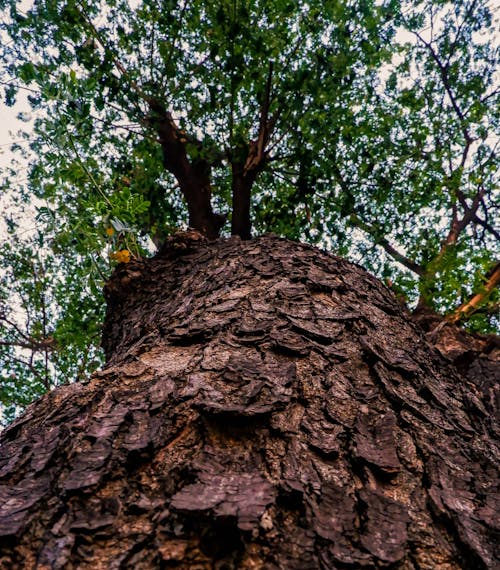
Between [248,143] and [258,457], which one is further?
[248,143]

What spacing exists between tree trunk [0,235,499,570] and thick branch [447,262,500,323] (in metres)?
3.26

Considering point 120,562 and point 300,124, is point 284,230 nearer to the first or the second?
point 300,124

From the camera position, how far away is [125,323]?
2734 mm

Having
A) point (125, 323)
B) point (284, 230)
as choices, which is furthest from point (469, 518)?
point (284, 230)

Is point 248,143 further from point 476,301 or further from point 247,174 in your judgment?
point 476,301

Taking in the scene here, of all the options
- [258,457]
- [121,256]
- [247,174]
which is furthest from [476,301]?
[258,457]

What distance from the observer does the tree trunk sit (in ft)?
2.47

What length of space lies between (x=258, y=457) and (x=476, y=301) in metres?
4.71

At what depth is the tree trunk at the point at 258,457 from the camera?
753 millimetres

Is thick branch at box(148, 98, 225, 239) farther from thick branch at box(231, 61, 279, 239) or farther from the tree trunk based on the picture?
the tree trunk

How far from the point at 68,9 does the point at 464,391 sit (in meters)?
5.49

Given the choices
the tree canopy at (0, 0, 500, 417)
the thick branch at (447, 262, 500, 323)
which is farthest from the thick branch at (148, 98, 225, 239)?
the thick branch at (447, 262, 500, 323)

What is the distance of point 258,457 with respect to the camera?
963 mm

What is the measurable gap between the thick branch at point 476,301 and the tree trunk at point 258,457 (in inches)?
128
